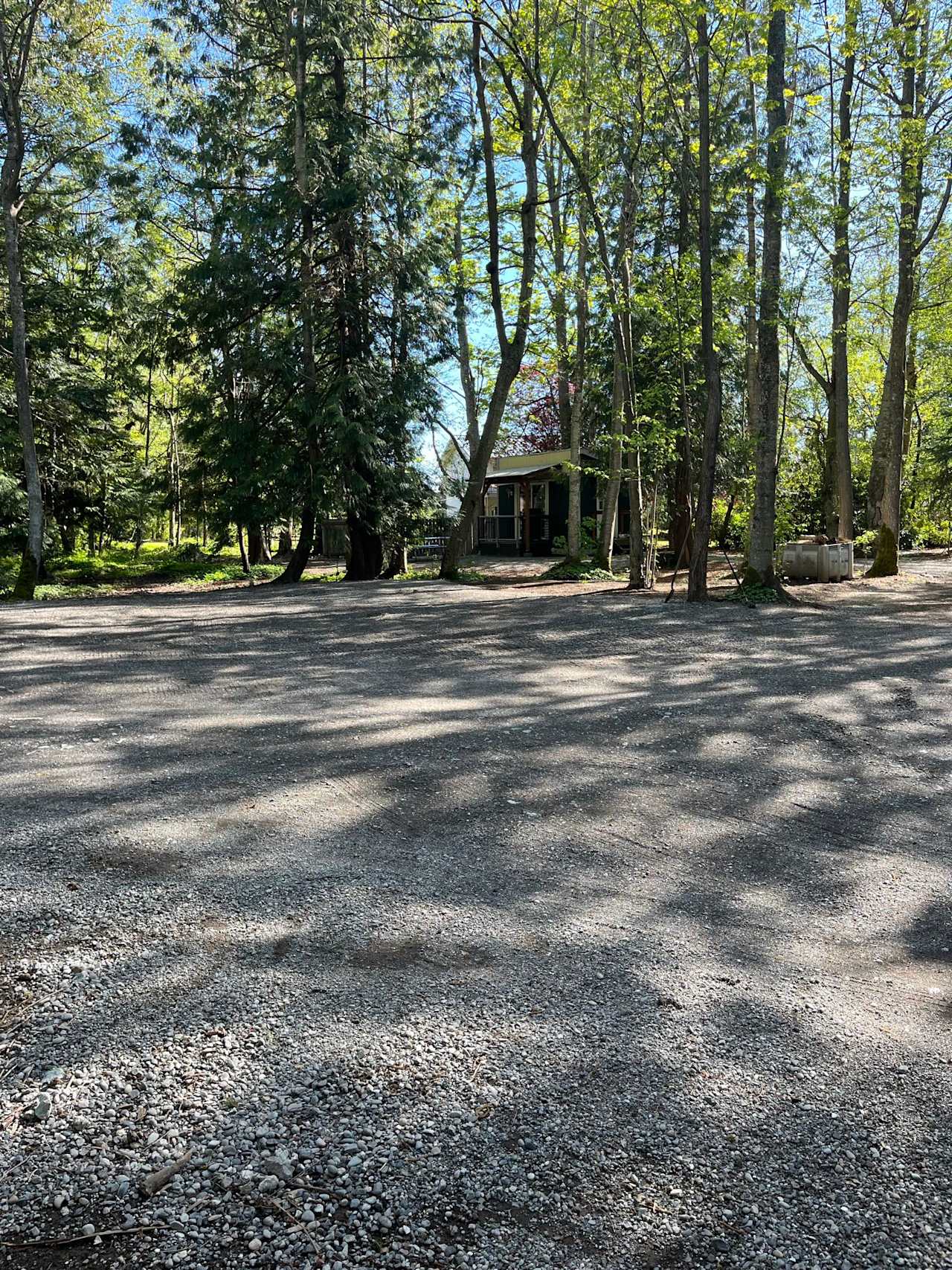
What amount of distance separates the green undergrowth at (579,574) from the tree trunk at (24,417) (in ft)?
35.5

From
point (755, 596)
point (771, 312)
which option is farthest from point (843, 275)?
point (755, 596)

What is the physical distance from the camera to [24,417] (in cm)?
1770

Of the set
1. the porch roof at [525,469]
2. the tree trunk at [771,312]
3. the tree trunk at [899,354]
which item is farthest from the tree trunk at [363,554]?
the tree trunk at [899,354]

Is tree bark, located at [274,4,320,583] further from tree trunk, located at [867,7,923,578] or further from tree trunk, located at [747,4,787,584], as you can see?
tree trunk, located at [867,7,923,578]

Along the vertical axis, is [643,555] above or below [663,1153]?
above

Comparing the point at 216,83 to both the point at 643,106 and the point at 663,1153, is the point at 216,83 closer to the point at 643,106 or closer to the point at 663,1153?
the point at 643,106

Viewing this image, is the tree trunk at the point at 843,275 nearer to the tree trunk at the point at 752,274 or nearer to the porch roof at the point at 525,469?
the tree trunk at the point at 752,274

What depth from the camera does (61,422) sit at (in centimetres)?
2144

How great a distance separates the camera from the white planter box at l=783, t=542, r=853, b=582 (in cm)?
1683

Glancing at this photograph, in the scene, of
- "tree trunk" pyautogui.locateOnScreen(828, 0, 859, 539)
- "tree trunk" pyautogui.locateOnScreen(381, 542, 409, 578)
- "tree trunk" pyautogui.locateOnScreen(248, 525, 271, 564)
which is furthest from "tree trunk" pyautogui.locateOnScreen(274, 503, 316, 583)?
"tree trunk" pyautogui.locateOnScreen(828, 0, 859, 539)

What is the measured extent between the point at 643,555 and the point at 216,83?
1330 cm

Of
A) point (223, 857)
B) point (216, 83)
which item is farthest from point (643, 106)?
point (223, 857)

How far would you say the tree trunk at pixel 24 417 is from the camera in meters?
17.4

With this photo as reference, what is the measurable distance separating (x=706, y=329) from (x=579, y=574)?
22.9 feet
